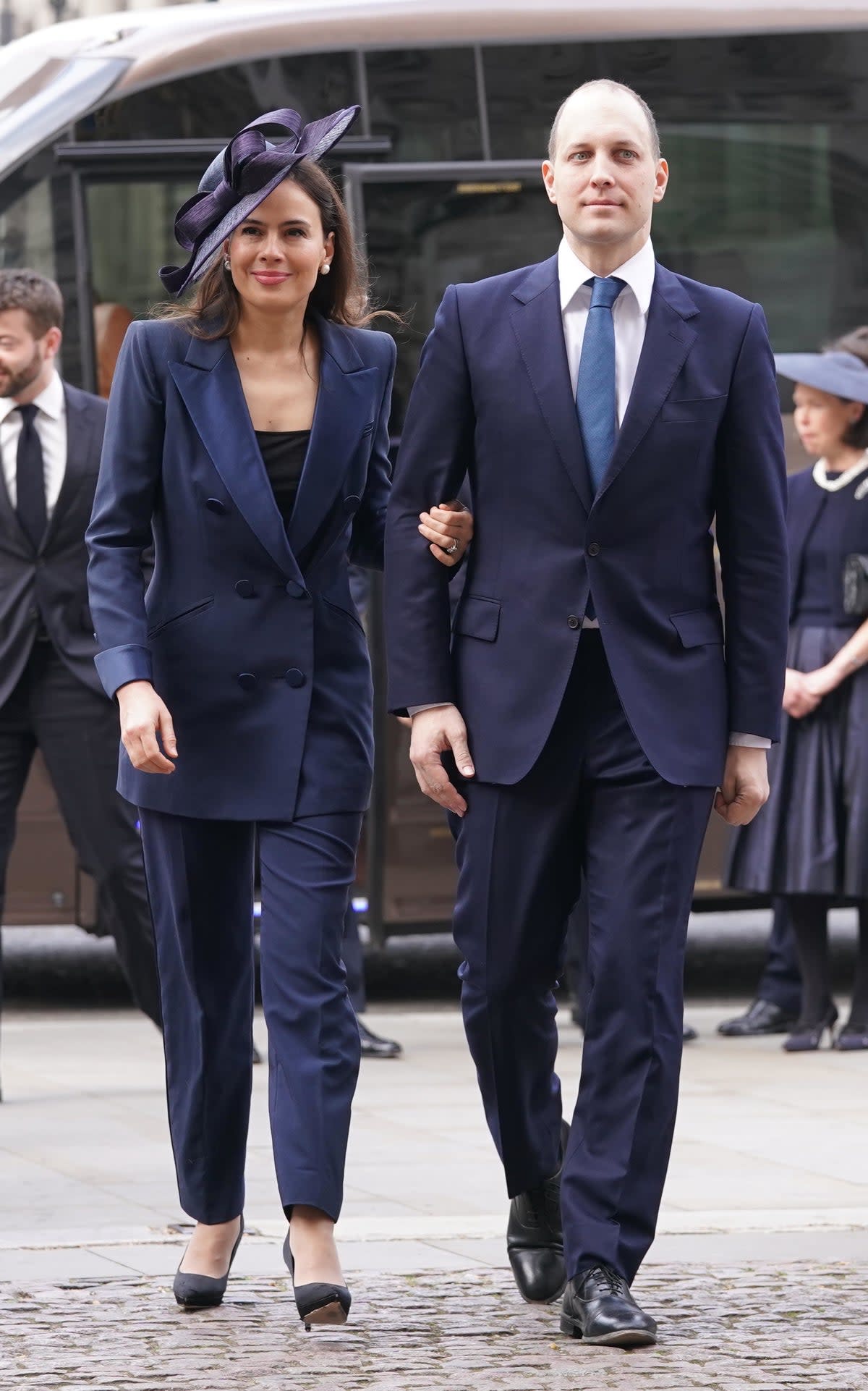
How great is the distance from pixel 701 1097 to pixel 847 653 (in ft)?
5.29

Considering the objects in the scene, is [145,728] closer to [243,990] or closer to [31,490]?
[243,990]

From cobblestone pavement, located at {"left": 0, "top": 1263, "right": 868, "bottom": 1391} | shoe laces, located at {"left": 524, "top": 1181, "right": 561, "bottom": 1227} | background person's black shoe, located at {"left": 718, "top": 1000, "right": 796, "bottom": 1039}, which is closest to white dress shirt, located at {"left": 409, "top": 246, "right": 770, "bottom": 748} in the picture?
shoe laces, located at {"left": 524, "top": 1181, "right": 561, "bottom": 1227}

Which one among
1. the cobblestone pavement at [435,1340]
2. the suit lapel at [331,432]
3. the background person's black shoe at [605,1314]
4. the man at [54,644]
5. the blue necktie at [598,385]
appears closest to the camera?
the cobblestone pavement at [435,1340]

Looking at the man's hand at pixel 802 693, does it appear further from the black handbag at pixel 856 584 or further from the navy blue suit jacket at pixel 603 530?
the navy blue suit jacket at pixel 603 530

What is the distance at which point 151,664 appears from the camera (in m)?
4.68

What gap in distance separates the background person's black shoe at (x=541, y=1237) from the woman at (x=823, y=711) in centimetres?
364

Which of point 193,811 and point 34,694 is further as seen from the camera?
point 34,694

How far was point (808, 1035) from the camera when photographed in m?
8.27

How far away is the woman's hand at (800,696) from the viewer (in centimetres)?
829

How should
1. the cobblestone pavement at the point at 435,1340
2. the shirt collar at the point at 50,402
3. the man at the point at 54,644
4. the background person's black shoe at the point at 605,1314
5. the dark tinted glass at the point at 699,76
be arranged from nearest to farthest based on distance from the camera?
the cobblestone pavement at the point at 435,1340 → the background person's black shoe at the point at 605,1314 → the man at the point at 54,644 → the shirt collar at the point at 50,402 → the dark tinted glass at the point at 699,76

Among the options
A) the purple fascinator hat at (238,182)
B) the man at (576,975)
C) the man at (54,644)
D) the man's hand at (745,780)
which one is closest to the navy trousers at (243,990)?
the man's hand at (745,780)

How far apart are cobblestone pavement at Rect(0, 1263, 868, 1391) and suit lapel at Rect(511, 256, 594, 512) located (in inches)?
54.7

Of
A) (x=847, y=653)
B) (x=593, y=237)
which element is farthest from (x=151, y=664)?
(x=847, y=653)

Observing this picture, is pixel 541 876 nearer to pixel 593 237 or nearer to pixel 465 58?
pixel 593 237
